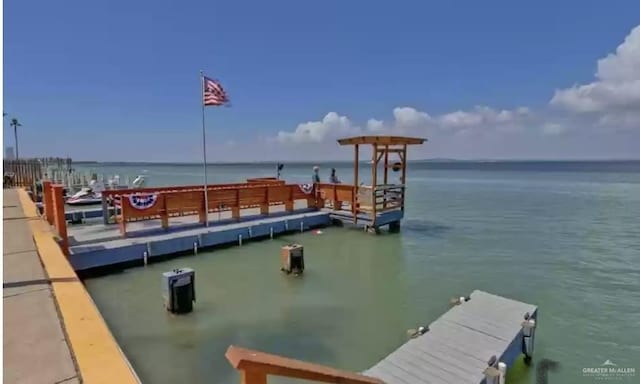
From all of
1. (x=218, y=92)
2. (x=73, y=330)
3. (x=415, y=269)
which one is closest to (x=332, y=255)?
(x=415, y=269)

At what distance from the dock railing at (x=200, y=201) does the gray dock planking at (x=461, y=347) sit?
696cm

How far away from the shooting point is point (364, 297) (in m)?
6.55

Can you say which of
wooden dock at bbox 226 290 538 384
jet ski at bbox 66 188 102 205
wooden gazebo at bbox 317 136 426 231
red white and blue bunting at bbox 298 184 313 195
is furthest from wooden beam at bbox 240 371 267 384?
jet ski at bbox 66 188 102 205

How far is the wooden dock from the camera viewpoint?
3.64 m

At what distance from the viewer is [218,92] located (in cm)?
Answer: 927

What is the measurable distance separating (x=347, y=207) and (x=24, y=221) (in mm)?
9096

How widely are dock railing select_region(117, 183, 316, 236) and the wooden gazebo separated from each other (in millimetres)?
1108

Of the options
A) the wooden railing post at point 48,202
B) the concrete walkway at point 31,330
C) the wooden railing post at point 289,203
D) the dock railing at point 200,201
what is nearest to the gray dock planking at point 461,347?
the concrete walkway at point 31,330

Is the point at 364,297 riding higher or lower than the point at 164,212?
lower

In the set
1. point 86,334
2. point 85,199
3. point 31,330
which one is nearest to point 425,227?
point 86,334

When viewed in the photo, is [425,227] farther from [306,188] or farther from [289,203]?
[289,203]

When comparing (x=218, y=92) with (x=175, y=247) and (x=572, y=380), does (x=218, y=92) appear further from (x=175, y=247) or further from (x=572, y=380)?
(x=572, y=380)

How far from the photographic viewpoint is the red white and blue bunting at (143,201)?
8703mm

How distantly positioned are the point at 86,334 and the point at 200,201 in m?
6.73
